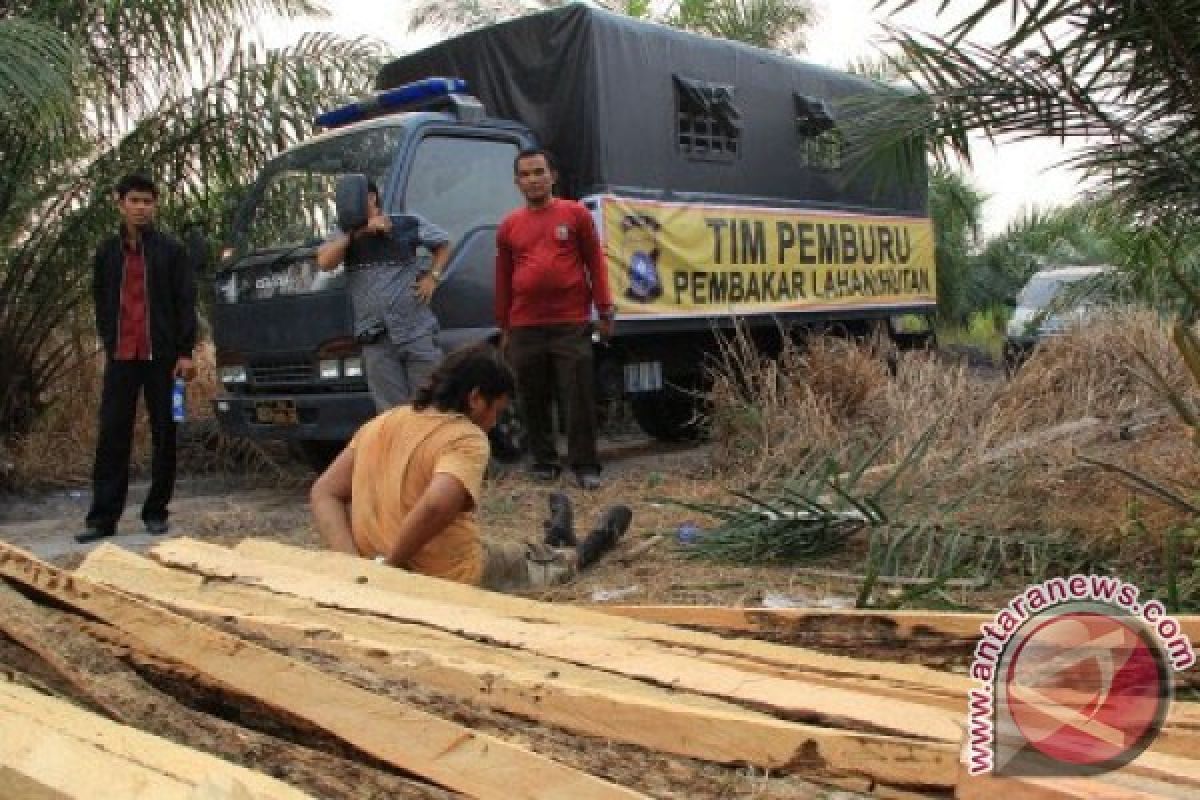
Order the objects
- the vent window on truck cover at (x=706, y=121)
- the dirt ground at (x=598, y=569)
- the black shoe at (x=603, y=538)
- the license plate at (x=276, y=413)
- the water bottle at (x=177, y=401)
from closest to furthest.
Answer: the dirt ground at (x=598, y=569) → the black shoe at (x=603, y=538) → the water bottle at (x=177, y=401) → the license plate at (x=276, y=413) → the vent window on truck cover at (x=706, y=121)

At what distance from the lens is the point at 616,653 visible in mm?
2115

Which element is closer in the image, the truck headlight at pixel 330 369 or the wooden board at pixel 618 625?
the wooden board at pixel 618 625

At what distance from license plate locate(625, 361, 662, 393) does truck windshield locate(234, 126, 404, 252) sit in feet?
7.05

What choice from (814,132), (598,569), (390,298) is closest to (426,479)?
(598,569)

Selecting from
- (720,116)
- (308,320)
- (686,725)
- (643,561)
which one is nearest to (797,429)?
(643,561)

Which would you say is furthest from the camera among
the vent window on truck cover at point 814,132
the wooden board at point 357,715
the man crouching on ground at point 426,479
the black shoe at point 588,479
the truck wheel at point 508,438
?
the vent window on truck cover at point 814,132

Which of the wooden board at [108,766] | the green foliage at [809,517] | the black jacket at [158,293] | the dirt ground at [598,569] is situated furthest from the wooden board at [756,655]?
the black jacket at [158,293]

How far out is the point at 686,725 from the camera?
1.70 m

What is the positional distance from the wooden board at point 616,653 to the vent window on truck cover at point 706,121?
5811 millimetres

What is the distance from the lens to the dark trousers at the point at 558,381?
265 inches

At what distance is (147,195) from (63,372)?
2.96 meters

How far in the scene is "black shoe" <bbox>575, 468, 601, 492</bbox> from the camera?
6625 millimetres

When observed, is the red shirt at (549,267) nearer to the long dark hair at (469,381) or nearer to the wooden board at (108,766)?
the long dark hair at (469,381)

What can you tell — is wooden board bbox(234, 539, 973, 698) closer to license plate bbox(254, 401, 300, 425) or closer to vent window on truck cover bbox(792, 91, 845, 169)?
license plate bbox(254, 401, 300, 425)
